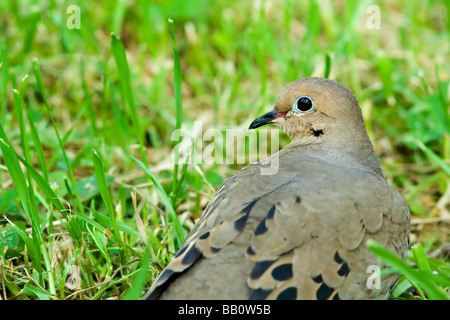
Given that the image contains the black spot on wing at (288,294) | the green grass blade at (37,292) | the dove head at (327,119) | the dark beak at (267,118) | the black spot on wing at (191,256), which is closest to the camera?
the black spot on wing at (288,294)

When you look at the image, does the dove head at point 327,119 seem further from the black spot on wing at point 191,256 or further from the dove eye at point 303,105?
the black spot on wing at point 191,256

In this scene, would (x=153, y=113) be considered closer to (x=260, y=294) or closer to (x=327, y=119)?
(x=327, y=119)

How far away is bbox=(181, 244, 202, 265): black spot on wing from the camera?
2.66 m

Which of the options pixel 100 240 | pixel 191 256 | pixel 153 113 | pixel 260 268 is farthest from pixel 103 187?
pixel 153 113

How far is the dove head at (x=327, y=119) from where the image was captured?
3529 millimetres

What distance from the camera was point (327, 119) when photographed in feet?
11.8

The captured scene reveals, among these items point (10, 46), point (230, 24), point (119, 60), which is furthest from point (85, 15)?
point (119, 60)

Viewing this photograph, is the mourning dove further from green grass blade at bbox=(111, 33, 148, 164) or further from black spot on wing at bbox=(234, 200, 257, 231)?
green grass blade at bbox=(111, 33, 148, 164)

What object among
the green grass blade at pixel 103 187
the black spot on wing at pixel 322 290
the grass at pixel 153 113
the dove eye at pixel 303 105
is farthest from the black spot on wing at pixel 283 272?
the dove eye at pixel 303 105

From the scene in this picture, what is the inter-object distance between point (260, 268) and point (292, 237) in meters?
0.21

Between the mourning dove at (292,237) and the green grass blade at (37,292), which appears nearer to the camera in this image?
the mourning dove at (292,237)

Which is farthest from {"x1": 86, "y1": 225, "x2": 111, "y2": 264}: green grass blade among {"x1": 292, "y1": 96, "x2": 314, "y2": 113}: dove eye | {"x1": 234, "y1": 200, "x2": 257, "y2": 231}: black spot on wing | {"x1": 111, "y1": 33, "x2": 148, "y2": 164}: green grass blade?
{"x1": 292, "y1": 96, "x2": 314, "y2": 113}: dove eye

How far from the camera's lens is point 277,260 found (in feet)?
8.57

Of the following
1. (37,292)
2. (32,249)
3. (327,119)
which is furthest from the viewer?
(327,119)
